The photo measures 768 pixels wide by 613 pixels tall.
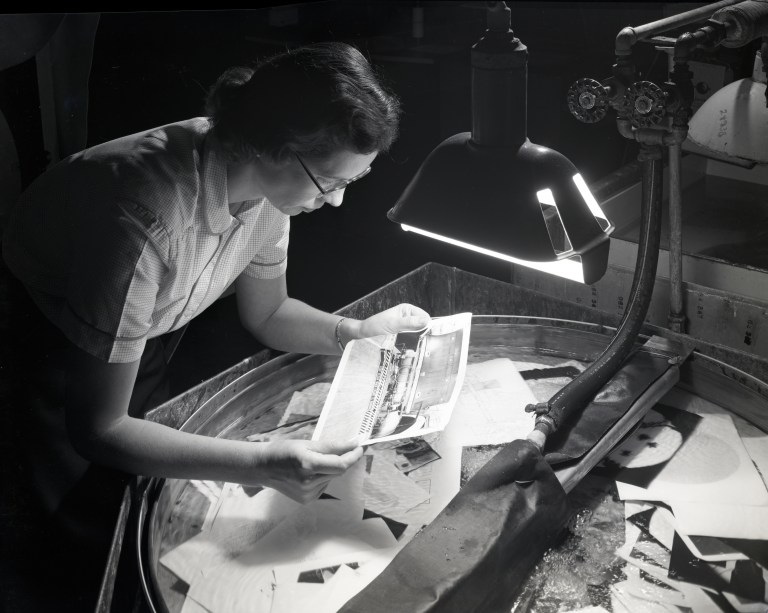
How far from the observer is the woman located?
4.12ft

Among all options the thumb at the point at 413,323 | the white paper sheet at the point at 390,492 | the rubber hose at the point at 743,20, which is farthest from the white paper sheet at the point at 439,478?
the rubber hose at the point at 743,20

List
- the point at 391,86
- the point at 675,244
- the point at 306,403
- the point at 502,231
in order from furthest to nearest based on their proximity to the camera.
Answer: the point at 391,86
the point at 675,244
the point at 306,403
the point at 502,231

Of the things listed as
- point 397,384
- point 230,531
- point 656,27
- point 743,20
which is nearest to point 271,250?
point 397,384

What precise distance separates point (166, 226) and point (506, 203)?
546 mm

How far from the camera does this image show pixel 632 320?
152 centimetres

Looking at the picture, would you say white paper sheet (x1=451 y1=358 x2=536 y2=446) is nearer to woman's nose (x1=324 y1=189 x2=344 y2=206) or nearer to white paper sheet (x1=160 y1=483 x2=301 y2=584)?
white paper sheet (x1=160 y1=483 x2=301 y2=584)

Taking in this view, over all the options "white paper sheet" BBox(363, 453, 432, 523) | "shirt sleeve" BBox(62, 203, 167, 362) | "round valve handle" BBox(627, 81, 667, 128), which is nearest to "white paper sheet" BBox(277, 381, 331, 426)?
"white paper sheet" BBox(363, 453, 432, 523)

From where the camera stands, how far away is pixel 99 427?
4.30 ft

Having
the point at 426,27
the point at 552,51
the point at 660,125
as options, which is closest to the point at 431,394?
the point at 660,125

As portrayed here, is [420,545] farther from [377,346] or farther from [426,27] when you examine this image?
[426,27]

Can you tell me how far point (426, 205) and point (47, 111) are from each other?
2.12ft

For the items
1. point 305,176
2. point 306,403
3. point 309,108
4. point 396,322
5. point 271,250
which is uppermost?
point 309,108

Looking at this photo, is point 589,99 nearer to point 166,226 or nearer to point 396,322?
point 396,322

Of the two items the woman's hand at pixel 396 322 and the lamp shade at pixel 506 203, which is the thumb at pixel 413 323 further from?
the lamp shade at pixel 506 203
